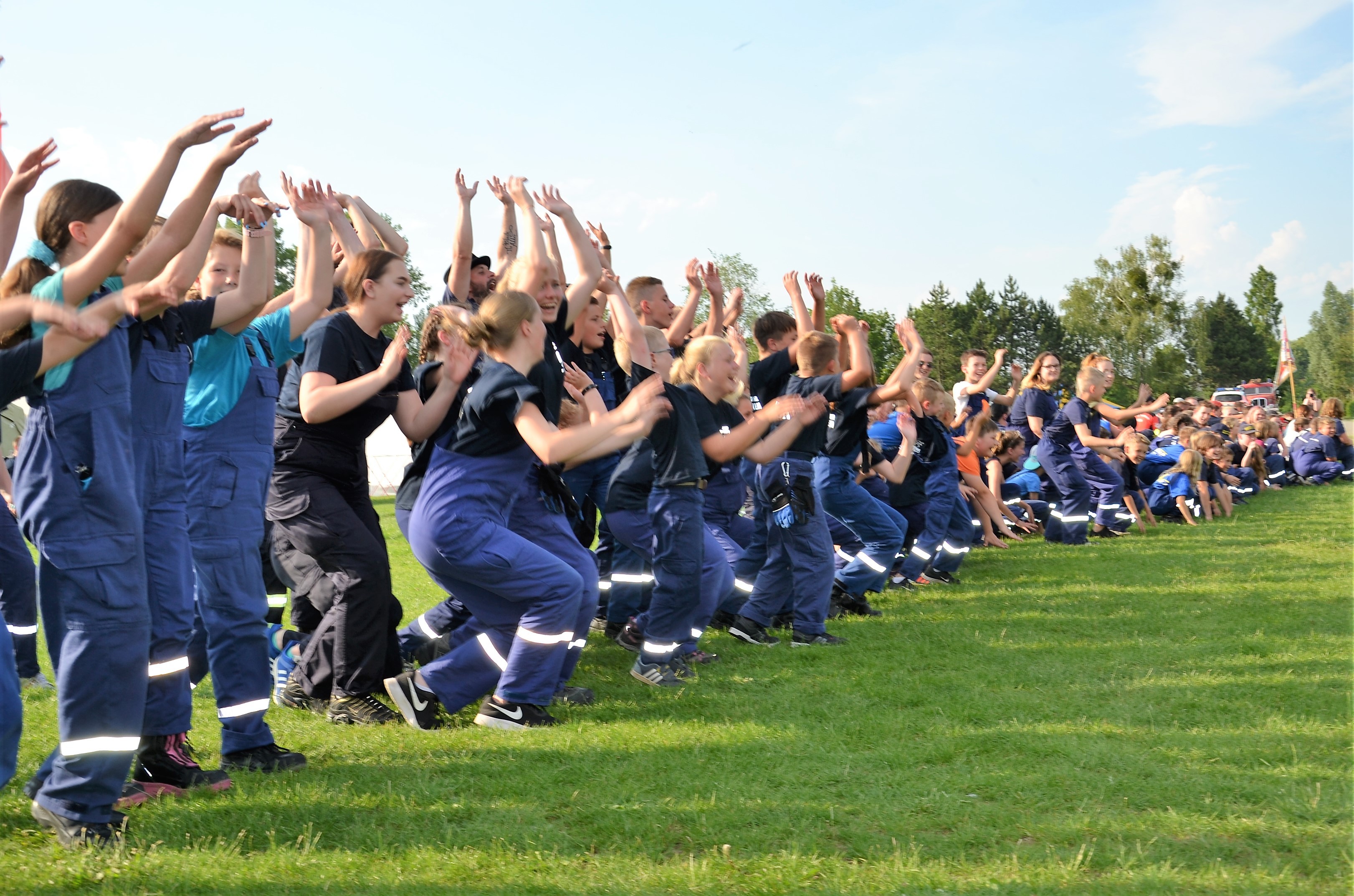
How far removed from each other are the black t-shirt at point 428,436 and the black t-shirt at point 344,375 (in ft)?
0.50

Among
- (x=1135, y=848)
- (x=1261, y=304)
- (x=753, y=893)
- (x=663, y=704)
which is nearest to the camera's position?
(x=753, y=893)

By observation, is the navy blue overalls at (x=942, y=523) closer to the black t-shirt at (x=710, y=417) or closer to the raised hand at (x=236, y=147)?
the black t-shirt at (x=710, y=417)

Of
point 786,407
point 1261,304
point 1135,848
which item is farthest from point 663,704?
point 1261,304

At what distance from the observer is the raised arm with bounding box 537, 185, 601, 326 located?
21.4ft

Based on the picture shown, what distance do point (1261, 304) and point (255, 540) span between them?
330 feet

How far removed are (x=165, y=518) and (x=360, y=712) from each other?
1600 millimetres

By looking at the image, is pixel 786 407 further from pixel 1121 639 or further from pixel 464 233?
pixel 1121 639

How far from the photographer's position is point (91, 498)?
352 cm

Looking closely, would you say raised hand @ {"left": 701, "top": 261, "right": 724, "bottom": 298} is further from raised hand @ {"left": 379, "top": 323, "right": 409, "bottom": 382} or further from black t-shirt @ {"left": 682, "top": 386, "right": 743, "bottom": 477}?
raised hand @ {"left": 379, "top": 323, "right": 409, "bottom": 382}

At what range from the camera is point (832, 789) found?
4.30m

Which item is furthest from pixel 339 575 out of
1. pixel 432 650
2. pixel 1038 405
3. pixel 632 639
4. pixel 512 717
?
pixel 1038 405

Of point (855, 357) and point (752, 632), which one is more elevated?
point (855, 357)

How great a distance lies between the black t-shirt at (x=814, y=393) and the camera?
7371 mm

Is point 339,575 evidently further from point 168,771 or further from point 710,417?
point 710,417
